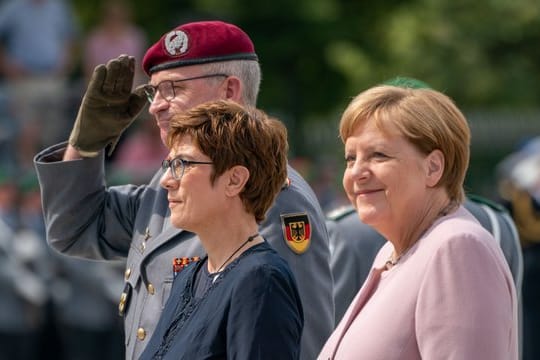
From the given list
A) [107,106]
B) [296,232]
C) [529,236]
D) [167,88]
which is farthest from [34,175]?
[296,232]

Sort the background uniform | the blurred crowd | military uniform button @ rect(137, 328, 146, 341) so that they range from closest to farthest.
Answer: military uniform button @ rect(137, 328, 146, 341)
the background uniform
the blurred crowd

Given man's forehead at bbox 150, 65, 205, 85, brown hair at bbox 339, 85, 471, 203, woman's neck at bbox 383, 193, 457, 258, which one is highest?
man's forehead at bbox 150, 65, 205, 85

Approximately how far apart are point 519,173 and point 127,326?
5501 millimetres

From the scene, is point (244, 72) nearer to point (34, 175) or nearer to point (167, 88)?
point (167, 88)

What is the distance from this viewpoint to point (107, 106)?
491 cm

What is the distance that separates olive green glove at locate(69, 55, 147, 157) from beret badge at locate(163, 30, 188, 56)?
152 mm

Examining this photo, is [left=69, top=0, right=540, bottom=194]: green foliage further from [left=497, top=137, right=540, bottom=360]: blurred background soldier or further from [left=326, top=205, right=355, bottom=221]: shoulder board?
[left=326, top=205, right=355, bottom=221]: shoulder board

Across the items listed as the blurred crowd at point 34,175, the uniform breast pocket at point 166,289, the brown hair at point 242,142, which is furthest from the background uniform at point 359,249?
the blurred crowd at point 34,175

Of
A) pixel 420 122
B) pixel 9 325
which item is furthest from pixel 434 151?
pixel 9 325

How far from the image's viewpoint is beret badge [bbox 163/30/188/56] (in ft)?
15.6

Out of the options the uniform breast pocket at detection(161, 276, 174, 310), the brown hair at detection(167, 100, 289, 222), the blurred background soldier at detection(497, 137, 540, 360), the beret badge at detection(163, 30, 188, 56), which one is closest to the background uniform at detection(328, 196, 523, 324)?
the uniform breast pocket at detection(161, 276, 174, 310)

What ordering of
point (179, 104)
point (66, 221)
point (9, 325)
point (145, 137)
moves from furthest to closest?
point (145, 137), point (9, 325), point (66, 221), point (179, 104)

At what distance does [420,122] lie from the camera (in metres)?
3.72

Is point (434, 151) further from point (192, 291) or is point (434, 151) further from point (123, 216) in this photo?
point (123, 216)
